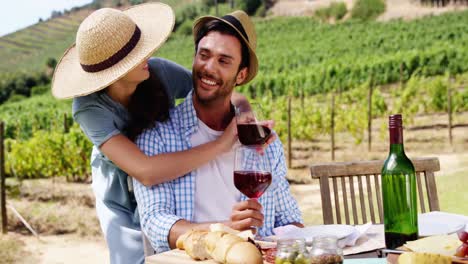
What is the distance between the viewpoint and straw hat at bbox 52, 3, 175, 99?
248cm

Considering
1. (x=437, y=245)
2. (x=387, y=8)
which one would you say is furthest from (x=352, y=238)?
(x=387, y=8)

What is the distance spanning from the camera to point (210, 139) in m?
2.54

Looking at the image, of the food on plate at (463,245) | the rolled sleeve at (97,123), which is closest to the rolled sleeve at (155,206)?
the rolled sleeve at (97,123)

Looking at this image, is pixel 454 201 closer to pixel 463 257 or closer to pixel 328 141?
pixel 328 141

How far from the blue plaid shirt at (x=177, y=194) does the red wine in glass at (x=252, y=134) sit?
0.94 feet

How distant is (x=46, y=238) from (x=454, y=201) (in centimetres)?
533

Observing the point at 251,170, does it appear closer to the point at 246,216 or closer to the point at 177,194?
the point at 246,216

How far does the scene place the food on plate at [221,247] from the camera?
1632mm

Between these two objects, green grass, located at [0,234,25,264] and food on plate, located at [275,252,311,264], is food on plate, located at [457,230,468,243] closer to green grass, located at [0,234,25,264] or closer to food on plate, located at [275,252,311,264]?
food on plate, located at [275,252,311,264]

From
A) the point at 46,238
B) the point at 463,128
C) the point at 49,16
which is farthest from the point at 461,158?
the point at 49,16

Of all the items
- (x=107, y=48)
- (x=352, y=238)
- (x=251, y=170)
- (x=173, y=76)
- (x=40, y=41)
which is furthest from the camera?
(x=40, y=41)

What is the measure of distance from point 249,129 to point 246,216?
Result: 25 cm

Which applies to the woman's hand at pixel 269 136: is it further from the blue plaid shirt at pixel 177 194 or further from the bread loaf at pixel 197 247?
the bread loaf at pixel 197 247

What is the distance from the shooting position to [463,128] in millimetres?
14203
